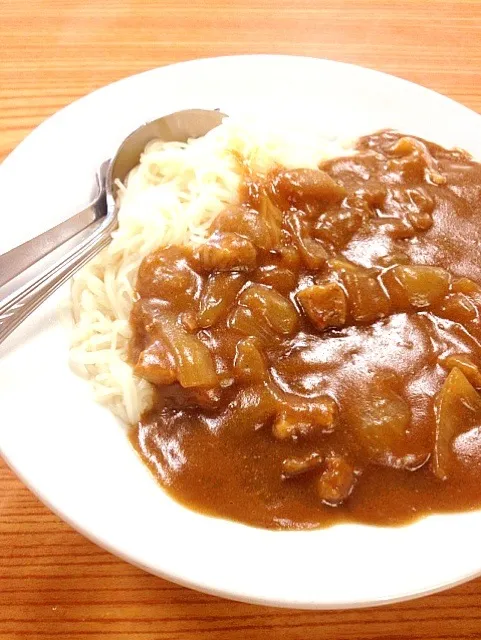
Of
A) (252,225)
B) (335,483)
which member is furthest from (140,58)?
(335,483)

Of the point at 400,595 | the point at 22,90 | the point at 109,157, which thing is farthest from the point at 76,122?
the point at 400,595

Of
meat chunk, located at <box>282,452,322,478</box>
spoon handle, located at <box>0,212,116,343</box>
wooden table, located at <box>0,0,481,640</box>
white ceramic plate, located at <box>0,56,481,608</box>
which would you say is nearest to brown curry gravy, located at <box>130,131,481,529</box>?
meat chunk, located at <box>282,452,322,478</box>

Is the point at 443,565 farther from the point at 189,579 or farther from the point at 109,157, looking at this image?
the point at 109,157

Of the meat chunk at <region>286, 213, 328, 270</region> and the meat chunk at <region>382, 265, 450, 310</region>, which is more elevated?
the meat chunk at <region>286, 213, 328, 270</region>

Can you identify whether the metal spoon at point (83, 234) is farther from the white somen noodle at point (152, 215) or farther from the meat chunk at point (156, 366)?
the meat chunk at point (156, 366)

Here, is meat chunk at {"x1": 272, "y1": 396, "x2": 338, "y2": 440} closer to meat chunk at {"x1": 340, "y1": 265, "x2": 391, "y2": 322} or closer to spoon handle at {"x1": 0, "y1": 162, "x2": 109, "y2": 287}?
meat chunk at {"x1": 340, "y1": 265, "x2": 391, "y2": 322}

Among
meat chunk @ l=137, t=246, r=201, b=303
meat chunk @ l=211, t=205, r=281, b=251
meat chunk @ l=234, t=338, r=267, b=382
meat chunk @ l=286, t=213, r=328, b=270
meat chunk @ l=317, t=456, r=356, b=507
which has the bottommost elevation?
meat chunk @ l=317, t=456, r=356, b=507

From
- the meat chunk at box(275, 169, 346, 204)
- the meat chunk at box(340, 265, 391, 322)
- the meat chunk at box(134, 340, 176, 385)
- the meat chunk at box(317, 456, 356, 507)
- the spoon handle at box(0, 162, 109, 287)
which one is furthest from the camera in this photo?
the meat chunk at box(275, 169, 346, 204)
